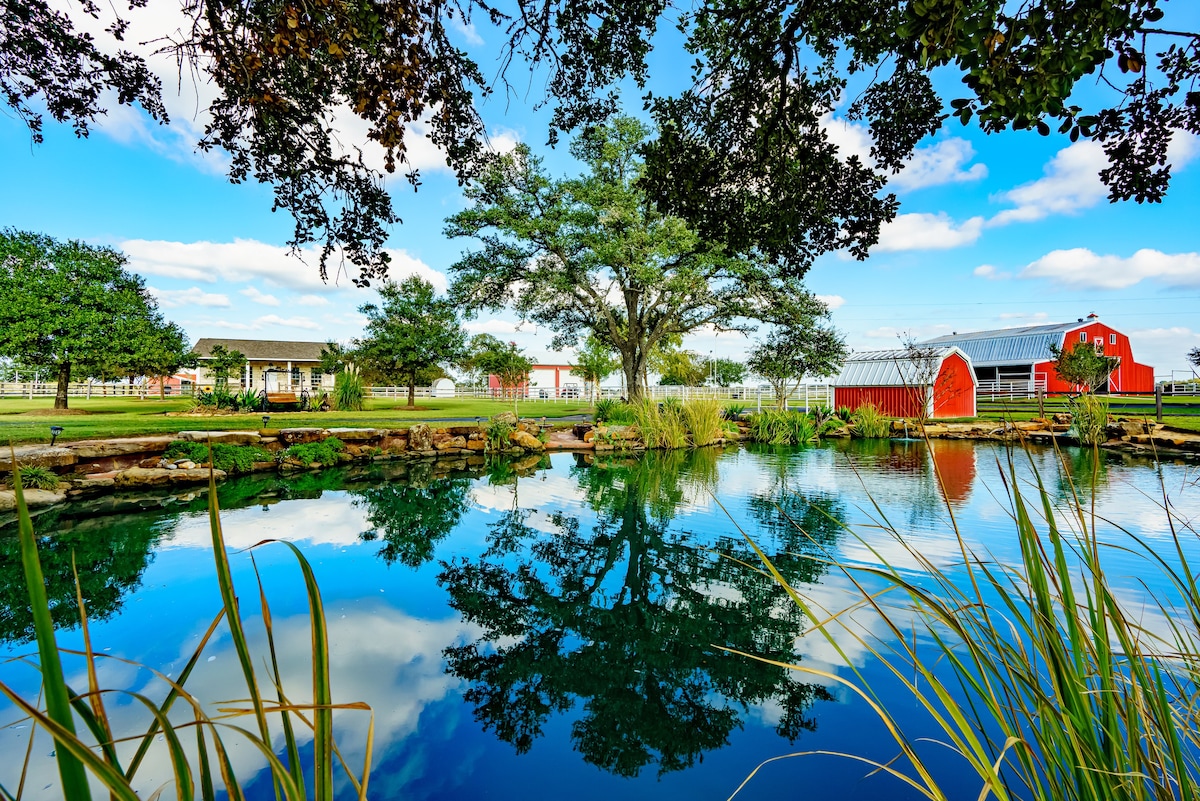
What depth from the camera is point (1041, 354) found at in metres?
28.1

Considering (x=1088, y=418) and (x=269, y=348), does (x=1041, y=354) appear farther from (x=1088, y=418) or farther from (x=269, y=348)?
(x=269, y=348)

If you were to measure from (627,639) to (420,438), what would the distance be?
9357 mm

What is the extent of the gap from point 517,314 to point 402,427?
7257 mm

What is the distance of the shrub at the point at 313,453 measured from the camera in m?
9.29

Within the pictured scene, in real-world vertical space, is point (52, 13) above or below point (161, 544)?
above

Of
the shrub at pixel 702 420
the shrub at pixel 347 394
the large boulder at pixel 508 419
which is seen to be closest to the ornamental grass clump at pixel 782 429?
the shrub at pixel 702 420

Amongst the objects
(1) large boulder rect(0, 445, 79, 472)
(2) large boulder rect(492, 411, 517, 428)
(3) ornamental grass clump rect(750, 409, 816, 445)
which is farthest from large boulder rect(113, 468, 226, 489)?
(3) ornamental grass clump rect(750, 409, 816, 445)

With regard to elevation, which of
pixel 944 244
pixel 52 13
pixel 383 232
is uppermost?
pixel 944 244

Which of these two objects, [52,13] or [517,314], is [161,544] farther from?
[517,314]

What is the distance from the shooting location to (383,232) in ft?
14.4

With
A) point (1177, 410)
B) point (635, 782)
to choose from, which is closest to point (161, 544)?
point (635, 782)

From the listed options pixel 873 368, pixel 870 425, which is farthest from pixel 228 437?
pixel 873 368

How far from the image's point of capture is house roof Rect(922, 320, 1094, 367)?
28250 mm

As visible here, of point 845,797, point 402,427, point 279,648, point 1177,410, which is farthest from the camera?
point 1177,410
